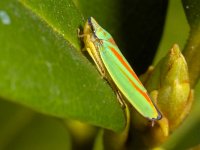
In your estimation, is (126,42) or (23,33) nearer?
(23,33)

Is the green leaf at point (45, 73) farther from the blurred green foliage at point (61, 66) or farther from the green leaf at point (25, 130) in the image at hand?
the green leaf at point (25, 130)

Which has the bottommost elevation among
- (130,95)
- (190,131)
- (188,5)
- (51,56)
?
(190,131)

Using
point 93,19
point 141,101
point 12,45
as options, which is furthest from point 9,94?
point 93,19

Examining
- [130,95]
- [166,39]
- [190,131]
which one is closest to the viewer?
[130,95]

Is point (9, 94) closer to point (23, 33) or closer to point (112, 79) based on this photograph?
point (23, 33)

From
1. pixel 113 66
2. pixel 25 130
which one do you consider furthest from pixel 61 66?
pixel 25 130

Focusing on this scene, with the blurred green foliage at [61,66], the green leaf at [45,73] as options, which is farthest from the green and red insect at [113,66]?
the green leaf at [45,73]

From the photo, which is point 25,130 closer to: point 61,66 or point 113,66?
point 113,66
